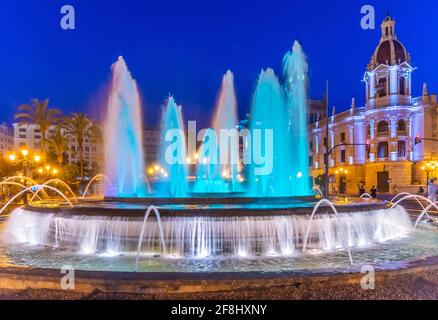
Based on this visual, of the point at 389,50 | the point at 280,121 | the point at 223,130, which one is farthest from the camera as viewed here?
the point at 389,50

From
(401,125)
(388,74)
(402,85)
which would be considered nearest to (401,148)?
(401,125)

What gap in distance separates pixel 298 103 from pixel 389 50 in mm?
38548

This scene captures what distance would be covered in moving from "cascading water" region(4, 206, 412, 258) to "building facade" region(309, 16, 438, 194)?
39759mm

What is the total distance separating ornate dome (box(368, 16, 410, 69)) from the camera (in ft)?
182

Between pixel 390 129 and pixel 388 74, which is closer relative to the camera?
pixel 390 129

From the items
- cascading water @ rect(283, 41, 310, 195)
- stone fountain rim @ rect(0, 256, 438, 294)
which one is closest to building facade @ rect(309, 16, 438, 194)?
cascading water @ rect(283, 41, 310, 195)

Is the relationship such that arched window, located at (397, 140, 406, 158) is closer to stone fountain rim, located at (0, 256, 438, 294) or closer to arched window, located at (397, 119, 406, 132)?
arched window, located at (397, 119, 406, 132)

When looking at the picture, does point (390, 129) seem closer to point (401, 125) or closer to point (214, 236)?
point (401, 125)

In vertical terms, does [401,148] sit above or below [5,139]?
below

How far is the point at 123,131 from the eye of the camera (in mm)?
23875

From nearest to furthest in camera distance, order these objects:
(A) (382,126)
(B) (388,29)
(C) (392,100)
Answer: (C) (392,100) → (A) (382,126) → (B) (388,29)

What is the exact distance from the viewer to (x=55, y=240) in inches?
435

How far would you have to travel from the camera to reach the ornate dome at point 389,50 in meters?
55.4

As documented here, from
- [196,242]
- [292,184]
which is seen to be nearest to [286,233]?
[196,242]
